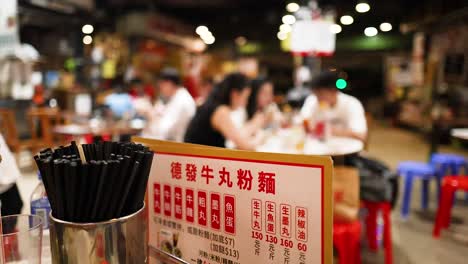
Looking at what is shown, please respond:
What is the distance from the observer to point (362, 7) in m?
1.96

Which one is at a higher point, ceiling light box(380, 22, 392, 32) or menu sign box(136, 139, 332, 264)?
ceiling light box(380, 22, 392, 32)

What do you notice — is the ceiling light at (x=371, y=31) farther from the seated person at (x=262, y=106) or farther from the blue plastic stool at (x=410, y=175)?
the blue plastic stool at (x=410, y=175)

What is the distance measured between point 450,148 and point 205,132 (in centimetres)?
856

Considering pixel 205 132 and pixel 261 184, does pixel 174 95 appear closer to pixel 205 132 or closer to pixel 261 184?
pixel 205 132

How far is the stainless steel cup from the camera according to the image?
2.81 ft

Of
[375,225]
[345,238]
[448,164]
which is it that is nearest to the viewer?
[345,238]

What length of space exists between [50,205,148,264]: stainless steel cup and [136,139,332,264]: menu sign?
232mm

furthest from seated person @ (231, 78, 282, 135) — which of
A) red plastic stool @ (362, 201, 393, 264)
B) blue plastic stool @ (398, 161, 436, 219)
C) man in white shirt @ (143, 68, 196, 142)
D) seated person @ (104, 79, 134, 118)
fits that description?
seated person @ (104, 79, 134, 118)

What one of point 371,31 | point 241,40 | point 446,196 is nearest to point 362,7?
point 371,31

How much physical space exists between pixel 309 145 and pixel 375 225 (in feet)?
3.31

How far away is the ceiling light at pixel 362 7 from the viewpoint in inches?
75.3

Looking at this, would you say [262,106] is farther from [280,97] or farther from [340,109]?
[280,97]

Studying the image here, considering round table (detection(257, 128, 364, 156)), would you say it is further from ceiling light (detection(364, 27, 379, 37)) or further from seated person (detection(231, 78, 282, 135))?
ceiling light (detection(364, 27, 379, 37))

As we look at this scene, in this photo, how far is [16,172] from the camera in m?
1.38
